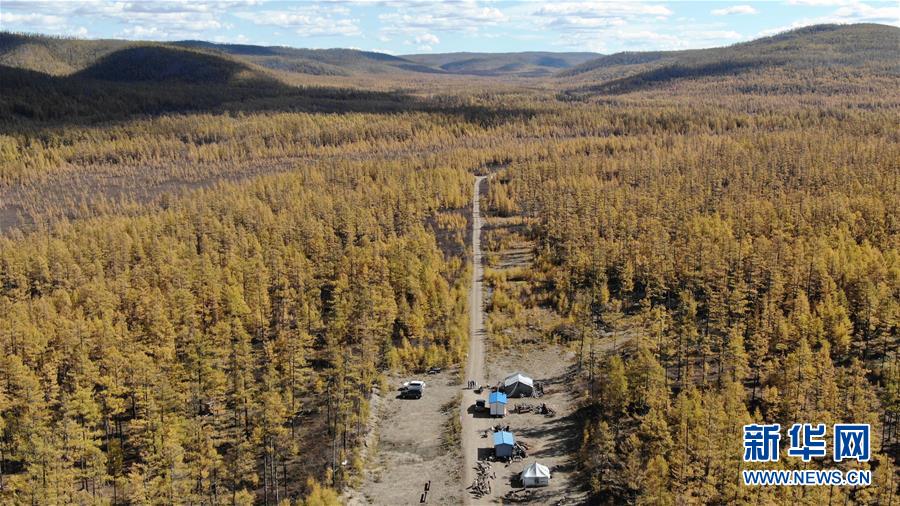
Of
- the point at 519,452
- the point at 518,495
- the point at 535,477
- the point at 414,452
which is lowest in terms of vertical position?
the point at 414,452

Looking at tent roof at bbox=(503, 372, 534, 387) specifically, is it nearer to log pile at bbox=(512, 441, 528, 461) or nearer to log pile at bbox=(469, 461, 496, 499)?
log pile at bbox=(512, 441, 528, 461)

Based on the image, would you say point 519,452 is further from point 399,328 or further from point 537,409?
point 399,328

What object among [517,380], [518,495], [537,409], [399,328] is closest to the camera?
[518,495]

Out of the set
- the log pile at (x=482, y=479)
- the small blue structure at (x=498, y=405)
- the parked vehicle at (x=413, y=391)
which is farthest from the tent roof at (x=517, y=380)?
the log pile at (x=482, y=479)

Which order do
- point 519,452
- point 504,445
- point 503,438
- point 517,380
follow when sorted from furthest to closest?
point 517,380 < point 503,438 < point 519,452 < point 504,445

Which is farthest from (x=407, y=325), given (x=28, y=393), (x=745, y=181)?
(x=745, y=181)

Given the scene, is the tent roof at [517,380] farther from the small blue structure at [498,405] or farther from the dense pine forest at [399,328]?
the dense pine forest at [399,328]

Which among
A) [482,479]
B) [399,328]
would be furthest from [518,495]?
[399,328]
